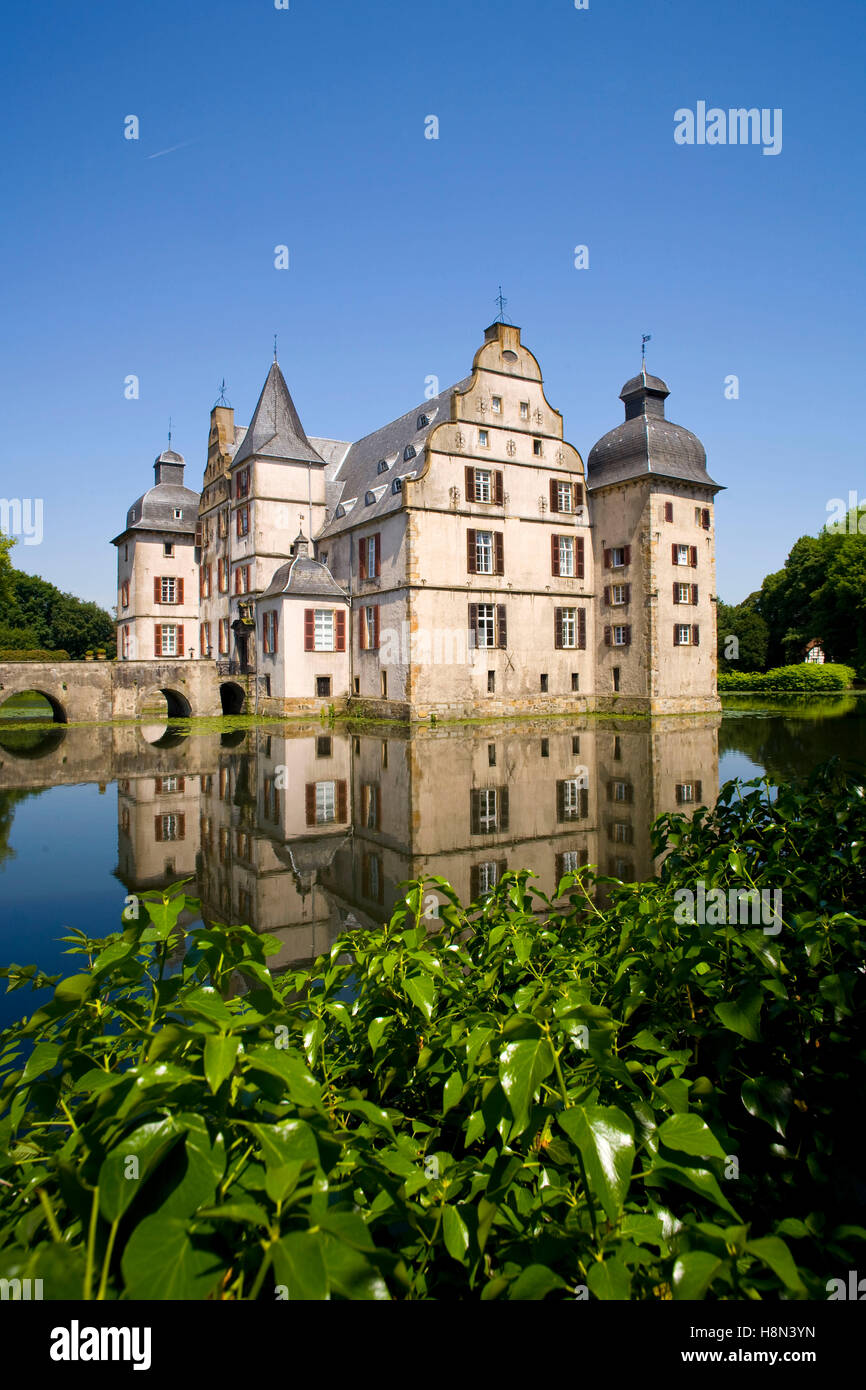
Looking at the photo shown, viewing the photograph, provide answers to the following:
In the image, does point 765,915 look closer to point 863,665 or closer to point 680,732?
point 680,732

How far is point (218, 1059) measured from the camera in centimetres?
131

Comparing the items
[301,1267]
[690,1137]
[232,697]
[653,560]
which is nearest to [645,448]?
[653,560]

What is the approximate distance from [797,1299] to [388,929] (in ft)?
5.75

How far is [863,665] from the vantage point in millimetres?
53281

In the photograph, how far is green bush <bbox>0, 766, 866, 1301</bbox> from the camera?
1169mm

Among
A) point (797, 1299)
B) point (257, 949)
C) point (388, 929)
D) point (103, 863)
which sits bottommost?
point (103, 863)

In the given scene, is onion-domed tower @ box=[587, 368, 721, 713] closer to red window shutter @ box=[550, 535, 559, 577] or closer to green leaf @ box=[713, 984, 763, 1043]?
red window shutter @ box=[550, 535, 559, 577]

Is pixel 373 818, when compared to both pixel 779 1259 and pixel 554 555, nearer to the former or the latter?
pixel 779 1259

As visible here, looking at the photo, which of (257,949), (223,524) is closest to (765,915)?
(257,949)

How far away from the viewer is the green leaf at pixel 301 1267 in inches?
39.8

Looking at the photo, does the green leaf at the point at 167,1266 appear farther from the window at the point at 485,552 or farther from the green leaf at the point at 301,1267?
the window at the point at 485,552

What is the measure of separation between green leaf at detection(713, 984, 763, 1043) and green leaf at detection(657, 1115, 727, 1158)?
0.52m

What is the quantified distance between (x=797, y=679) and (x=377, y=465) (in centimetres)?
3227

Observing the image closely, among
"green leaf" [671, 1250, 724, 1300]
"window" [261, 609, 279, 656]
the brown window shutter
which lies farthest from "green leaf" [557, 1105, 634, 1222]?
"window" [261, 609, 279, 656]
